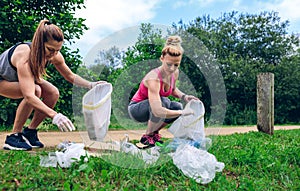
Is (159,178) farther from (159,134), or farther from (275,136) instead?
(275,136)

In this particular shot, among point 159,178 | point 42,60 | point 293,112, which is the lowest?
point 293,112

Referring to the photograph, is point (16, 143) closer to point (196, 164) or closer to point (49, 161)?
point (49, 161)

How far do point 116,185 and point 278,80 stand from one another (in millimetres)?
15534

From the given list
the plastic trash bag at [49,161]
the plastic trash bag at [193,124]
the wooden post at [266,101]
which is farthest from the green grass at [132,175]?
the wooden post at [266,101]

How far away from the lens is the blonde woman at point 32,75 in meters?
3.09

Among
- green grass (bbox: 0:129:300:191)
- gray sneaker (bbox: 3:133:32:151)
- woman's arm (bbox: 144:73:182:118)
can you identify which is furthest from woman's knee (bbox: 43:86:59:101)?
woman's arm (bbox: 144:73:182:118)

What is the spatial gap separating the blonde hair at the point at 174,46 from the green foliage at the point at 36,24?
3632mm

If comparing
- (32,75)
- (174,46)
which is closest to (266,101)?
(174,46)

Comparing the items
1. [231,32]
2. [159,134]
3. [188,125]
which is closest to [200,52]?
[188,125]

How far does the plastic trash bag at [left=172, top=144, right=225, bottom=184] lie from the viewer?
2797mm

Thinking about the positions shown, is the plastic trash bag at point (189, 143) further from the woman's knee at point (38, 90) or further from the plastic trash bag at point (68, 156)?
the woman's knee at point (38, 90)

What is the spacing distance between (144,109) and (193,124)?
1.84 feet

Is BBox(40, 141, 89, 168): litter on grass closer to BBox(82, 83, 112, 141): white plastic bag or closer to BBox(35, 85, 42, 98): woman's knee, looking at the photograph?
BBox(82, 83, 112, 141): white plastic bag

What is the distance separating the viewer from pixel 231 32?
19312mm
